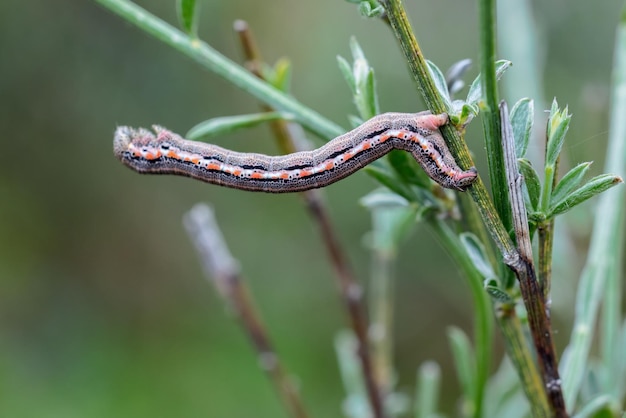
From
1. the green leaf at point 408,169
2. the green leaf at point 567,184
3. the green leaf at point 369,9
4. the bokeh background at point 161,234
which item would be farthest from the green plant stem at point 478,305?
the bokeh background at point 161,234

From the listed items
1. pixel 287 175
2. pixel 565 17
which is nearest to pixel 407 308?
pixel 565 17

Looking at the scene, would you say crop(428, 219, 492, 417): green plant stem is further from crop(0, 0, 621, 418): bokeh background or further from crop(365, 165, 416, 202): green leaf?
crop(0, 0, 621, 418): bokeh background

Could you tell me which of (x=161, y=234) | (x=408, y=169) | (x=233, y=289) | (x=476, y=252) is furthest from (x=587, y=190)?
(x=161, y=234)

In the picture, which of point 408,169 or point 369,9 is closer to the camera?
point 369,9

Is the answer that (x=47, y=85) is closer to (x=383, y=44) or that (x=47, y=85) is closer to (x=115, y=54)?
(x=115, y=54)

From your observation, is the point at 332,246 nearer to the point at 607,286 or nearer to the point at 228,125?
the point at 228,125

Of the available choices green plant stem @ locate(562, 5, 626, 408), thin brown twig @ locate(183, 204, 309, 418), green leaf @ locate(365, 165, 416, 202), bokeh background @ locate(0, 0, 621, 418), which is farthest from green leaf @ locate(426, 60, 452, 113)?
bokeh background @ locate(0, 0, 621, 418)
